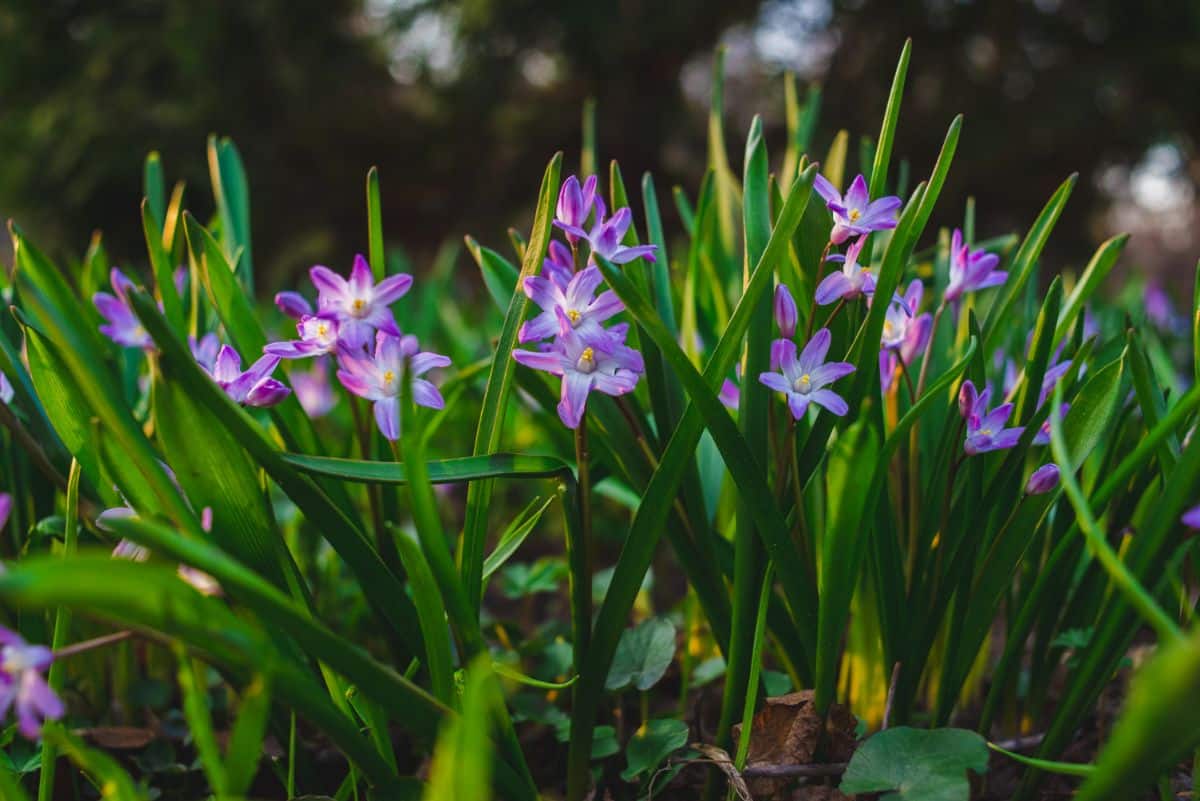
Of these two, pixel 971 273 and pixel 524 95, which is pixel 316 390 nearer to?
pixel 971 273

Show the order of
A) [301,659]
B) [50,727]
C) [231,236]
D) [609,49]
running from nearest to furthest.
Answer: [50,727] → [301,659] → [231,236] → [609,49]

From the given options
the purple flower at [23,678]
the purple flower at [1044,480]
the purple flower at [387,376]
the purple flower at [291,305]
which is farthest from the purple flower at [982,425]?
the purple flower at [23,678]

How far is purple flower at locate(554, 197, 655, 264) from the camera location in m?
0.62

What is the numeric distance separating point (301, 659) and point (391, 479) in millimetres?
174

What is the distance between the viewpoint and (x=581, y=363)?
1.99 ft

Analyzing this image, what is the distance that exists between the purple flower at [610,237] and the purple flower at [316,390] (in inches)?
36.5

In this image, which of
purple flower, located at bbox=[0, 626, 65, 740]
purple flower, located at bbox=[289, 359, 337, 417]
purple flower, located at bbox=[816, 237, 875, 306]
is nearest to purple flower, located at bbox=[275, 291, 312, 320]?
purple flower, located at bbox=[0, 626, 65, 740]

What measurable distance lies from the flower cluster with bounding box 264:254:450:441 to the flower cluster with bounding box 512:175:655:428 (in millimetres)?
73

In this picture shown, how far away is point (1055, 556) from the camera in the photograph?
0.70m

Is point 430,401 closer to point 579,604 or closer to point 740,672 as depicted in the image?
point 579,604

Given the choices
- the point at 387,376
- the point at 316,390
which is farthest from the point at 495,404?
the point at 316,390

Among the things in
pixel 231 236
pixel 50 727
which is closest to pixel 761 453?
pixel 50 727

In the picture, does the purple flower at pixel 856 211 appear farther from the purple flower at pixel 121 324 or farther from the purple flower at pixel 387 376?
the purple flower at pixel 121 324

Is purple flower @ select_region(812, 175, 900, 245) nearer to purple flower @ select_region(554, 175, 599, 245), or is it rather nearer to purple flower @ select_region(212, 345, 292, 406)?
purple flower @ select_region(554, 175, 599, 245)
